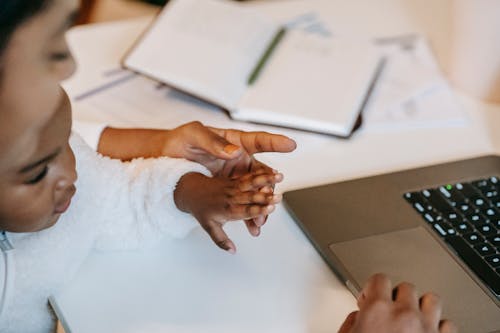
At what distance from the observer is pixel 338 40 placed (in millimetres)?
1045

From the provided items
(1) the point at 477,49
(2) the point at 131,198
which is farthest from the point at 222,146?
(1) the point at 477,49

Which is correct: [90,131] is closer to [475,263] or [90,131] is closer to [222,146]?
[222,146]

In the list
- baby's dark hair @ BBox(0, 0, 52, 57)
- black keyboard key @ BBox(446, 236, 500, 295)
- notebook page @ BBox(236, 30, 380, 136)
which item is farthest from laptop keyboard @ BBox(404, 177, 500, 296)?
baby's dark hair @ BBox(0, 0, 52, 57)

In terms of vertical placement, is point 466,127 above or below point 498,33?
below

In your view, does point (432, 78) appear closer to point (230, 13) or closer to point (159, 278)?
point (230, 13)

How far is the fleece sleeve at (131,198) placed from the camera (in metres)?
0.73

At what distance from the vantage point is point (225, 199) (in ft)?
2.19

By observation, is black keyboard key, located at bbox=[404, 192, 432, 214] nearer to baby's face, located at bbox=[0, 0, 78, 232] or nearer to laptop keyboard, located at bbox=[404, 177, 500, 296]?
laptop keyboard, located at bbox=[404, 177, 500, 296]

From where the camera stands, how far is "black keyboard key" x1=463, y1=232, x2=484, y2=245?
712 millimetres

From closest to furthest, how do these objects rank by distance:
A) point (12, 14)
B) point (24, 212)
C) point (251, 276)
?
point (12, 14) → point (24, 212) → point (251, 276)

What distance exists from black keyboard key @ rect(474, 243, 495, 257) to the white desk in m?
0.13

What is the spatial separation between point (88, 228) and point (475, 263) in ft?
1.23

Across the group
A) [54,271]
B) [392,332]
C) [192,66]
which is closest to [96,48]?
[192,66]

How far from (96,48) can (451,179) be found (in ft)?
1.75
